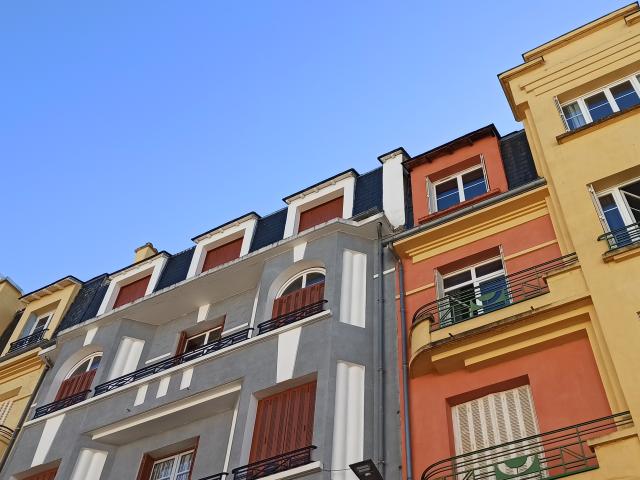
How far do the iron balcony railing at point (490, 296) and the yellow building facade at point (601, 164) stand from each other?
727mm

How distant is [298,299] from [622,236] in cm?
727

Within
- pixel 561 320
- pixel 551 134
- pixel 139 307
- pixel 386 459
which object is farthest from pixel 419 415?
pixel 139 307

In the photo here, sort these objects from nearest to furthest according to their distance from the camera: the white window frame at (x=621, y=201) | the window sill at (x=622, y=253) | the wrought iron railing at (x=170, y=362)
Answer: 1. the window sill at (x=622, y=253)
2. the white window frame at (x=621, y=201)
3. the wrought iron railing at (x=170, y=362)

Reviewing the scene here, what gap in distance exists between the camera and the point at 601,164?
48.5 feet

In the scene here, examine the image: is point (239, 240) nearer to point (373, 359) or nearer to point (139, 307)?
point (139, 307)

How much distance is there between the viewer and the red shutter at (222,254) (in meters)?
21.3

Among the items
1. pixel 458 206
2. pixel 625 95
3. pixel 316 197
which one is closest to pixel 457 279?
pixel 458 206

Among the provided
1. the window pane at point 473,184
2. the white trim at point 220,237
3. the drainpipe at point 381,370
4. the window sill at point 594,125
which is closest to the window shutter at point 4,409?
the white trim at point 220,237

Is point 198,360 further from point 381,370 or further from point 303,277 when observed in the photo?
point 381,370

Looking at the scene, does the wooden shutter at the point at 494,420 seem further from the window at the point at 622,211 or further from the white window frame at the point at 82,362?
the white window frame at the point at 82,362

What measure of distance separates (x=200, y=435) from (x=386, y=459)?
15.9ft

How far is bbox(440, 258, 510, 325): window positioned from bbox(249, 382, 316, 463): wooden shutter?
3169mm

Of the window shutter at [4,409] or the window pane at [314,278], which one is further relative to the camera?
the window shutter at [4,409]

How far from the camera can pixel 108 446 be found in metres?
17.2
